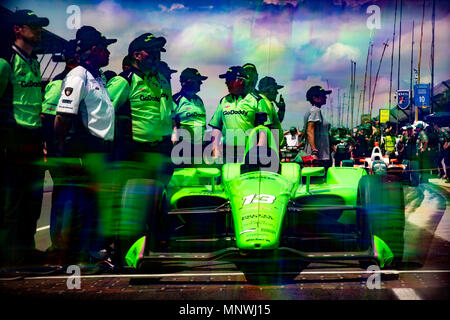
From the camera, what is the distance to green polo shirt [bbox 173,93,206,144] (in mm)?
7207

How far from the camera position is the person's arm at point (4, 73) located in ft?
14.9

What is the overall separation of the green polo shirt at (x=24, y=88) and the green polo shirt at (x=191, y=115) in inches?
102

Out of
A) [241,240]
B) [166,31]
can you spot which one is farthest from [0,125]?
[241,240]

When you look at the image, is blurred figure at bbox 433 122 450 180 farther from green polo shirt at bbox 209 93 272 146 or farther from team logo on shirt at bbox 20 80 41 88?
team logo on shirt at bbox 20 80 41 88

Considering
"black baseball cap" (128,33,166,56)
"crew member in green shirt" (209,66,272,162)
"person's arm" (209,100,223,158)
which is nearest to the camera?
"black baseball cap" (128,33,166,56)

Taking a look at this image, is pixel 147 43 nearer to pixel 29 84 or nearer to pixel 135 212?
pixel 29 84

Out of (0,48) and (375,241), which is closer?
(375,241)

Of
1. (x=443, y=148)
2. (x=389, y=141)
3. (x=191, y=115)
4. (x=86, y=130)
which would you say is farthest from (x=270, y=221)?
(x=443, y=148)

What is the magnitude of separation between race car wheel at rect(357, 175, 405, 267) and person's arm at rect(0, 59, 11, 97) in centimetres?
Answer: 305

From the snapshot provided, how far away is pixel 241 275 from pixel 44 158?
81.0 inches

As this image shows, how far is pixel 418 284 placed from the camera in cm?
428

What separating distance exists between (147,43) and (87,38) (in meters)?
0.67

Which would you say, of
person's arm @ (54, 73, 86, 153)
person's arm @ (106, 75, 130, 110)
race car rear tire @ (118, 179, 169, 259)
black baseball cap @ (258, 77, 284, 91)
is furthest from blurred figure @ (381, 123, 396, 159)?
person's arm @ (54, 73, 86, 153)

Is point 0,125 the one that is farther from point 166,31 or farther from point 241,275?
point 241,275
